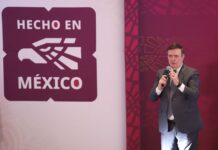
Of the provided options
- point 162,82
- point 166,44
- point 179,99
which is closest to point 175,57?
point 162,82

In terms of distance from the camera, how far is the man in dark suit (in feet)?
9.70

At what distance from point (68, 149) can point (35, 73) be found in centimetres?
100

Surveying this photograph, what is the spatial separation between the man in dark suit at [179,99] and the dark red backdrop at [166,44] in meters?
0.72

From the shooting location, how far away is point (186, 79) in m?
2.99

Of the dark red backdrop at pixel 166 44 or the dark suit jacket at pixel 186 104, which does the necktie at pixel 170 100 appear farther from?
the dark red backdrop at pixel 166 44

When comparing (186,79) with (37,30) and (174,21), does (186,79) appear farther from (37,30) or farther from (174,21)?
(37,30)

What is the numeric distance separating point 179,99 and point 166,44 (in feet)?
3.26

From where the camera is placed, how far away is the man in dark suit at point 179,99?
9.70 feet

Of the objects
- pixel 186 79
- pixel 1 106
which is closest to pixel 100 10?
pixel 186 79

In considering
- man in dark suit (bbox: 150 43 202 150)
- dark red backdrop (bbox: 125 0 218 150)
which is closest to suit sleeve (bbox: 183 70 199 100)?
man in dark suit (bbox: 150 43 202 150)

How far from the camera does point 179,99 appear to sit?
299cm

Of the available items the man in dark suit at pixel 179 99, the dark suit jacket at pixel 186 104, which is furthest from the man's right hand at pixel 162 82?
the dark suit jacket at pixel 186 104

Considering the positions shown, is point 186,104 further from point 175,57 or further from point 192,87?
point 175,57

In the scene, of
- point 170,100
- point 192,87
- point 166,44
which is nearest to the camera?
point 192,87
